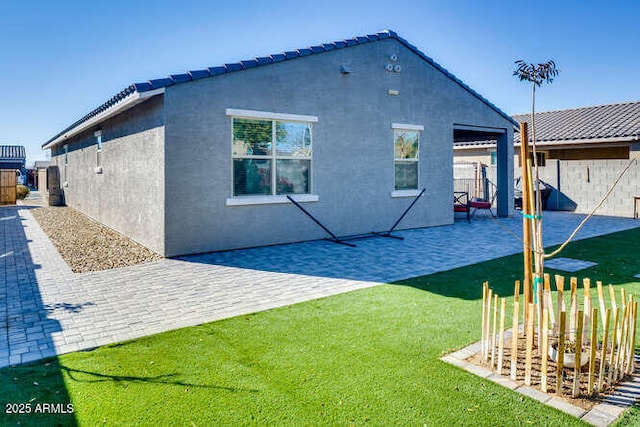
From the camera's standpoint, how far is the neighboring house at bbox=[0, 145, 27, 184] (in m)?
48.4

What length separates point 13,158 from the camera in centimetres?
5056

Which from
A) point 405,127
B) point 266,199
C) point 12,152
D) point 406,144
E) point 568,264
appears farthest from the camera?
point 12,152

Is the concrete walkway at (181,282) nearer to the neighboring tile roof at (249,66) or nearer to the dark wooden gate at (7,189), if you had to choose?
the neighboring tile roof at (249,66)

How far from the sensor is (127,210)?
37.6ft

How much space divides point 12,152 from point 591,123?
5858cm

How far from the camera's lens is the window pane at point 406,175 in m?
12.9

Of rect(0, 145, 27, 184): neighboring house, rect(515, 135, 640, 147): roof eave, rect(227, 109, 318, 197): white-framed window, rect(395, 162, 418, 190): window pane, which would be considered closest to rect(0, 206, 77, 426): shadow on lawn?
rect(227, 109, 318, 197): white-framed window

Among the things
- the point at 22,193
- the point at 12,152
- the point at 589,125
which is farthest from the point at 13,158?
the point at 589,125

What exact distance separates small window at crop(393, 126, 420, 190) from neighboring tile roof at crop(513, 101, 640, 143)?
29.9ft

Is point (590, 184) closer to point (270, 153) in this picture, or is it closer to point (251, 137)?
point (270, 153)

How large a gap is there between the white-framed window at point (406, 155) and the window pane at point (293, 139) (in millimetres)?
2992

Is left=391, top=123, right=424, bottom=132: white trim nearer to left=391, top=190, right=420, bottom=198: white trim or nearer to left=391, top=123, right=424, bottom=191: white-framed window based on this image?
left=391, top=123, right=424, bottom=191: white-framed window

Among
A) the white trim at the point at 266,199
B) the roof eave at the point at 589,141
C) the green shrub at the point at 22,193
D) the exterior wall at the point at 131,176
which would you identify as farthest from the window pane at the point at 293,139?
the green shrub at the point at 22,193

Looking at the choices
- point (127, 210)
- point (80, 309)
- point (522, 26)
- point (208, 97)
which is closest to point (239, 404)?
point (80, 309)
